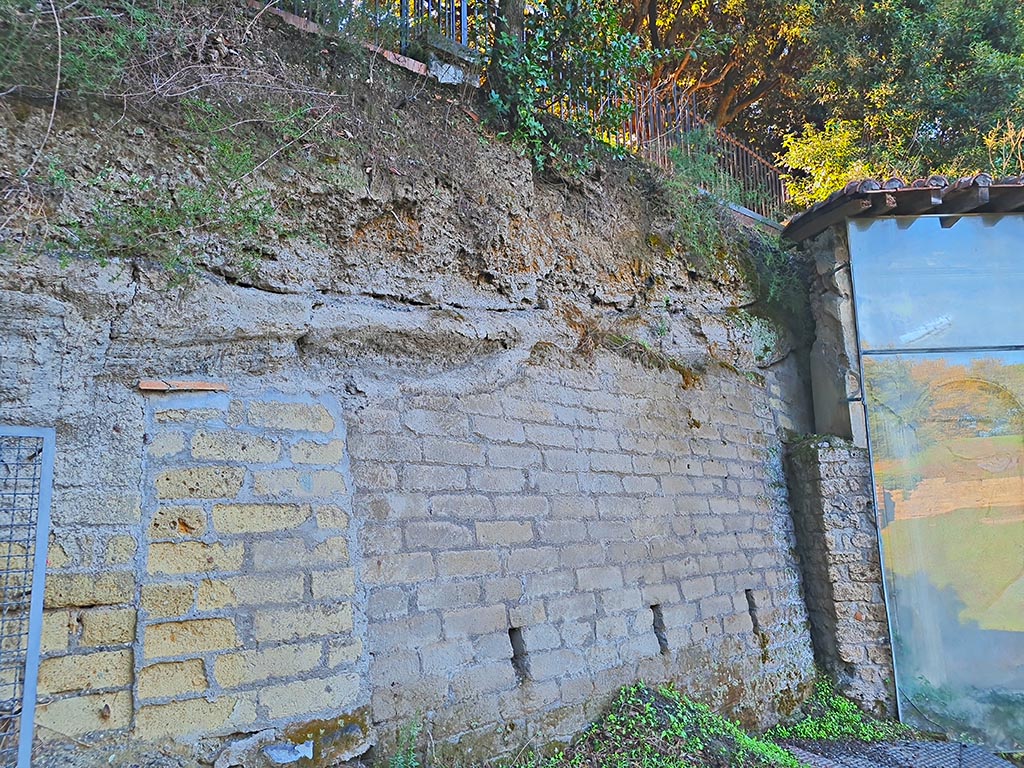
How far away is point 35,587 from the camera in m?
2.68

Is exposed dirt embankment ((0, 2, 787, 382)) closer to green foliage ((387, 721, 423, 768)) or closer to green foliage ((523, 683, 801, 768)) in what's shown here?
green foliage ((387, 721, 423, 768))

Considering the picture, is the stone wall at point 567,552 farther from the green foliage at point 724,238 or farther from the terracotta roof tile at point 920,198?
the terracotta roof tile at point 920,198

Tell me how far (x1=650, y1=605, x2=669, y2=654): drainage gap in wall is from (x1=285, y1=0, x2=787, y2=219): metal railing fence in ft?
11.3

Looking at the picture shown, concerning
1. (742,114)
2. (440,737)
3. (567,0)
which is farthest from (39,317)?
(742,114)

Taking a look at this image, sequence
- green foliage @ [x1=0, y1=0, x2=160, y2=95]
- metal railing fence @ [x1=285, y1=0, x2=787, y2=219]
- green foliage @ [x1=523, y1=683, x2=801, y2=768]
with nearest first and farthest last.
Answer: green foliage @ [x1=0, y1=0, x2=160, y2=95]
green foliage @ [x1=523, y1=683, x2=801, y2=768]
metal railing fence @ [x1=285, y1=0, x2=787, y2=219]

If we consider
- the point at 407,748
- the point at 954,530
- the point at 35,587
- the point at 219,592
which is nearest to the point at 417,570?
the point at 407,748

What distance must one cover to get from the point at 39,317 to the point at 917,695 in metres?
6.37

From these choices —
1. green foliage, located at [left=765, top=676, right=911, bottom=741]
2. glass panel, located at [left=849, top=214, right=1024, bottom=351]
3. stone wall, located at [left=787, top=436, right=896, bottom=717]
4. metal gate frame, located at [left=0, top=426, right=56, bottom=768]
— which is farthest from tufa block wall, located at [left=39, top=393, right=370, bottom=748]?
glass panel, located at [left=849, top=214, right=1024, bottom=351]

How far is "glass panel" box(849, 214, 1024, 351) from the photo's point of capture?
6.67 metres

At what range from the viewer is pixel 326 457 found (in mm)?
3652

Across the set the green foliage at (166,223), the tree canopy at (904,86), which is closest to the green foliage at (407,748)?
the green foliage at (166,223)

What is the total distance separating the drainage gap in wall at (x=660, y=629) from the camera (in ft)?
16.4

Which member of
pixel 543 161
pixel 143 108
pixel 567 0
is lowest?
pixel 143 108

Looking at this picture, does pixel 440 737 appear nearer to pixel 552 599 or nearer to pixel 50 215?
pixel 552 599
